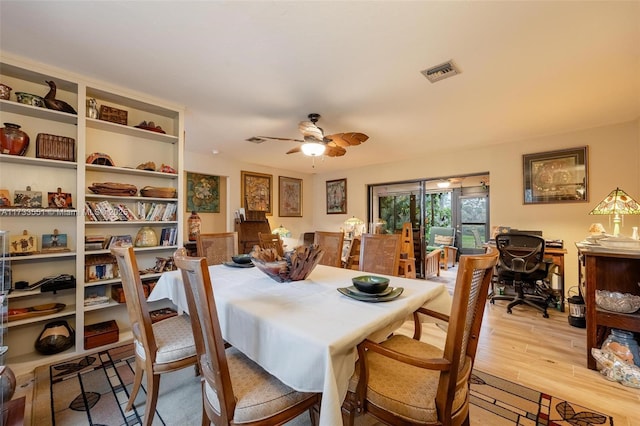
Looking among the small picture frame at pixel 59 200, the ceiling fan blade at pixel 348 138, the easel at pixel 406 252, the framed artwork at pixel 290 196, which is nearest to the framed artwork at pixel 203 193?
the framed artwork at pixel 290 196

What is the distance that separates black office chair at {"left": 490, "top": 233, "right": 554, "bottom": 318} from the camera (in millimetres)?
3301

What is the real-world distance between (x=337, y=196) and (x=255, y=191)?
1.93m

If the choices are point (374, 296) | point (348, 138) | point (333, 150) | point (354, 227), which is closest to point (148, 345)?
point (374, 296)

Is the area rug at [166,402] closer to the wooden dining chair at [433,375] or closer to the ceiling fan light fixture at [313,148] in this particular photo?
the wooden dining chair at [433,375]

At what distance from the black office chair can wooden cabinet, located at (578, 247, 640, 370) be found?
0.95 m

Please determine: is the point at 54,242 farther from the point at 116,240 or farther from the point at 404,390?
the point at 404,390

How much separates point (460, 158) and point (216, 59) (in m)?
4.16

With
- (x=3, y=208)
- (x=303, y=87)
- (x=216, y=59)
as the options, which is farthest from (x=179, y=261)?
(x=3, y=208)

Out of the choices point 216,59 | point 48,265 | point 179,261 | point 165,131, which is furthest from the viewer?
point 165,131

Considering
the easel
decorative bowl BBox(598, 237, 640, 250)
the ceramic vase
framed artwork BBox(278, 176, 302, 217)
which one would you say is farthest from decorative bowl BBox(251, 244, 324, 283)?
framed artwork BBox(278, 176, 302, 217)

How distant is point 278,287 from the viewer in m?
1.62

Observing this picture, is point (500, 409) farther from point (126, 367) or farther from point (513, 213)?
point (513, 213)

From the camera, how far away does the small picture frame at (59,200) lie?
2262mm

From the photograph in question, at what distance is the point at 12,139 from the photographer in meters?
2.08
